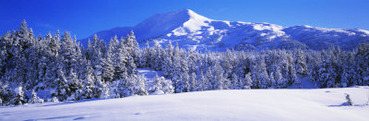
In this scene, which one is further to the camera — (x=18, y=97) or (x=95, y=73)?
(x=95, y=73)

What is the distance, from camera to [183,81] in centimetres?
4616

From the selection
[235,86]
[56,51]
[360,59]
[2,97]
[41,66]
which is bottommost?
[235,86]

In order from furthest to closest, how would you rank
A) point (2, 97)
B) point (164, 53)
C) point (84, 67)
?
point (164, 53)
point (84, 67)
point (2, 97)

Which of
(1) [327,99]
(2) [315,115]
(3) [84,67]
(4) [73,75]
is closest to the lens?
(2) [315,115]

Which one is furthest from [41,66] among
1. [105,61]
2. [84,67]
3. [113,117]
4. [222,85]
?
[113,117]

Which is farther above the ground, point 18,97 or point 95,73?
point 95,73

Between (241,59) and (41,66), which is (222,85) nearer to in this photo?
(241,59)

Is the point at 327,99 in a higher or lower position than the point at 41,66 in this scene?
lower

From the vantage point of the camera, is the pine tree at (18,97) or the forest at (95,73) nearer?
the pine tree at (18,97)

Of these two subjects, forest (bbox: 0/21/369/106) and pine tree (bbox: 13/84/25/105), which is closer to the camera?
pine tree (bbox: 13/84/25/105)

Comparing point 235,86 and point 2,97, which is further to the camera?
point 235,86

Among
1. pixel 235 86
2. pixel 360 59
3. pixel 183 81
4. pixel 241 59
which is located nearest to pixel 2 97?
pixel 183 81

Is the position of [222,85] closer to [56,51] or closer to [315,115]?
[315,115]

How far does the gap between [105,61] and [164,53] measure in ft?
82.3
